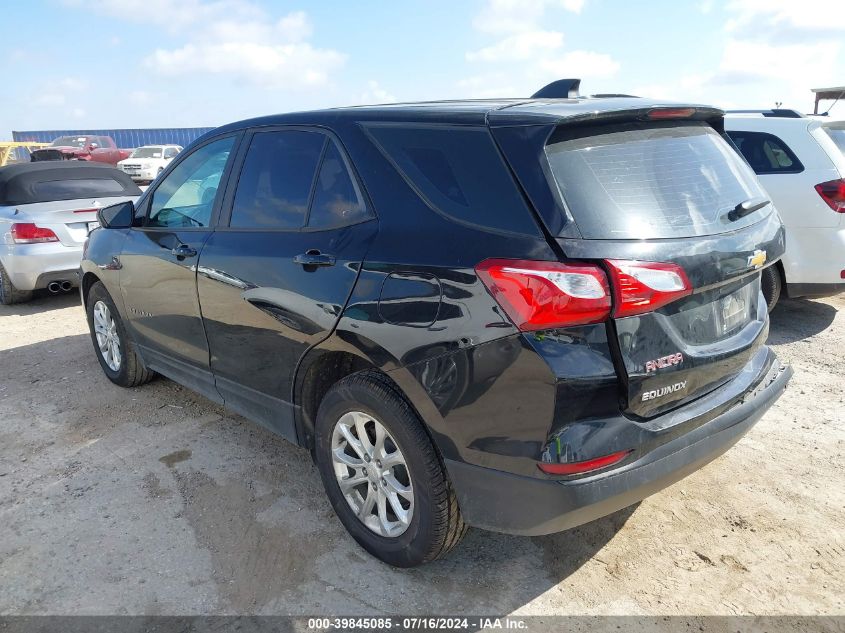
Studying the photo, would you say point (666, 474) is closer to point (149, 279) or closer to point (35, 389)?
point (149, 279)

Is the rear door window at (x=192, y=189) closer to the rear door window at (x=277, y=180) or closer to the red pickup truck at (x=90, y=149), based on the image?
the rear door window at (x=277, y=180)

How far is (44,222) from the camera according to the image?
23.0 feet

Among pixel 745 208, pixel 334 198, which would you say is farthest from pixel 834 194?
pixel 334 198

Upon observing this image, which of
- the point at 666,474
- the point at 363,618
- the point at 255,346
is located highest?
the point at 255,346

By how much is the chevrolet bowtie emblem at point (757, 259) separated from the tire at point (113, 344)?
3.71 meters

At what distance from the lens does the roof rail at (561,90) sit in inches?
113

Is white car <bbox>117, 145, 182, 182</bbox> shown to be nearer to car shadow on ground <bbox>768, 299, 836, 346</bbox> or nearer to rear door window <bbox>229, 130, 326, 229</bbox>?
car shadow on ground <bbox>768, 299, 836, 346</bbox>

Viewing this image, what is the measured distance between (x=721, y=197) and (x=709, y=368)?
0.69 m

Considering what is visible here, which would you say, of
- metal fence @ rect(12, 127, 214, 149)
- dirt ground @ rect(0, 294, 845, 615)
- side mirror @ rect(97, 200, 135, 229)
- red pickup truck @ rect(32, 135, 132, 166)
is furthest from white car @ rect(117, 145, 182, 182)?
dirt ground @ rect(0, 294, 845, 615)

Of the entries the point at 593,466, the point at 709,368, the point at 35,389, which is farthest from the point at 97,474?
the point at 709,368

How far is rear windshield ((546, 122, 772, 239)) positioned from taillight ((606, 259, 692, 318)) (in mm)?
116

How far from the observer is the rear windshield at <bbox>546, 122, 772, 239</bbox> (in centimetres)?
222

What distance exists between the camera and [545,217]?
216 cm

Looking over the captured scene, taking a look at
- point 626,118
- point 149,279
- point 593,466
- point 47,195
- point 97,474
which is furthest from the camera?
point 47,195
